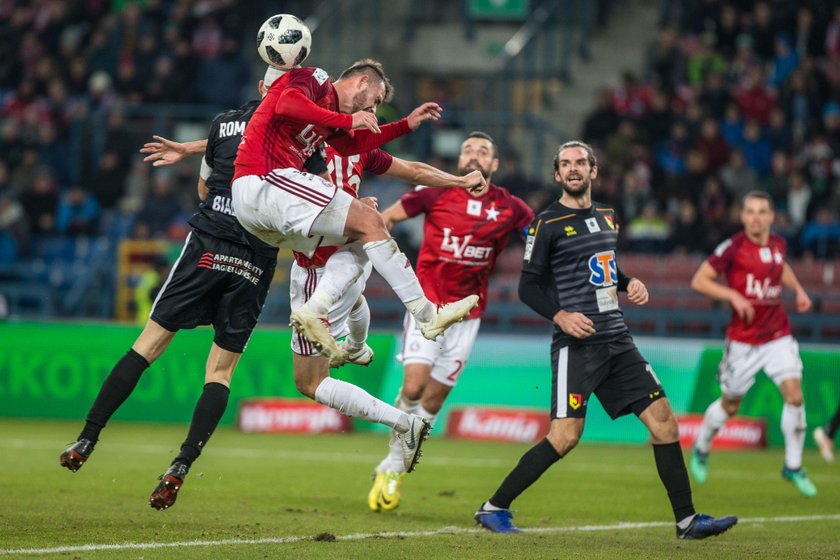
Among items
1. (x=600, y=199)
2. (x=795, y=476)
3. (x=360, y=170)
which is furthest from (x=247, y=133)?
(x=600, y=199)

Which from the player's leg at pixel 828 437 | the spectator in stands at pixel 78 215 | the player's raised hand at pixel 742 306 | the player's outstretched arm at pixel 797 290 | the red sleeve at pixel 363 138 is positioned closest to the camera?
the red sleeve at pixel 363 138

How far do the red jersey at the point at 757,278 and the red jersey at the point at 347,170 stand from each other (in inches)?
204

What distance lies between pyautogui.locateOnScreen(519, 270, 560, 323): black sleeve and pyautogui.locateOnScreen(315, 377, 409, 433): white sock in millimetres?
1174

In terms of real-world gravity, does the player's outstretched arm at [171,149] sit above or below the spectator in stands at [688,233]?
above

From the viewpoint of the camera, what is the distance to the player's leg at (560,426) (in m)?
9.20

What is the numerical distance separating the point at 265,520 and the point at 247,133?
283 cm


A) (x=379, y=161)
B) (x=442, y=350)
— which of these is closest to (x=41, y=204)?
(x=442, y=350)

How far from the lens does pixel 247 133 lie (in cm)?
855

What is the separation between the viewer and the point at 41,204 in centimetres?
2469

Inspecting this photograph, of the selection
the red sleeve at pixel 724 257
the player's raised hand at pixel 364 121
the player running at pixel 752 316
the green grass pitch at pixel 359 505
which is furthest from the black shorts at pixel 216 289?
the red sleeve at pixel 724 257

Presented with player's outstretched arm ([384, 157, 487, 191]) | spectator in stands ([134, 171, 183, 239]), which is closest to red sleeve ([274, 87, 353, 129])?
player's outstretched arm ([384, 157, 487, 191])

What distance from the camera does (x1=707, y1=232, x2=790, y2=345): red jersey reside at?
13.4 metres

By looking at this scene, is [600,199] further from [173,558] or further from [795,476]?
[173,558]

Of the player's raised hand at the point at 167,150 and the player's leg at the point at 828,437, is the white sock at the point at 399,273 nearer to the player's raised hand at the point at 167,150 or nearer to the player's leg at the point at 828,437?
the player's raised hand at the point at 167,150
